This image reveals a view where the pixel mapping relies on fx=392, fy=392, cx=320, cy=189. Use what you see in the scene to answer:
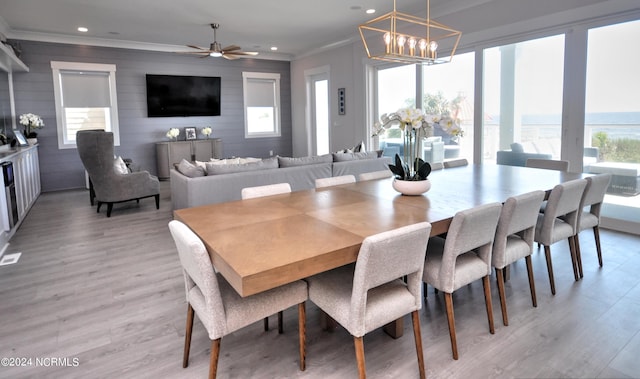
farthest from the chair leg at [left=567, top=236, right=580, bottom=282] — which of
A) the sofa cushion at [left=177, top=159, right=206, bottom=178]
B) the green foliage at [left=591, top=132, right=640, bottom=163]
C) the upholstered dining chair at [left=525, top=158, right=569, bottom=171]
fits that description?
the sofa cushion at [left=177, top=159, right=206, bottom=178]

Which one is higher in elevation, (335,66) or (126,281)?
(335,66)

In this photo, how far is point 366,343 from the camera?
2254mm

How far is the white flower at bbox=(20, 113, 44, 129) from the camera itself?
6.52m

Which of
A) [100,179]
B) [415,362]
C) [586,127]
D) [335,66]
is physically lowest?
[415,362]

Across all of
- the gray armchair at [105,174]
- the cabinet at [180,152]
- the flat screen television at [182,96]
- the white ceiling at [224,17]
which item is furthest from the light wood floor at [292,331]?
the flat screen television at [182,96]

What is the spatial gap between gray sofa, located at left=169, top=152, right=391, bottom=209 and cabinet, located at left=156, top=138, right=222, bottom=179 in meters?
3.37

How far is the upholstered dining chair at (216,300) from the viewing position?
1.65 meters

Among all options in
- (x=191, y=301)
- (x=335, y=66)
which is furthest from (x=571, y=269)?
(x=335, y=66)

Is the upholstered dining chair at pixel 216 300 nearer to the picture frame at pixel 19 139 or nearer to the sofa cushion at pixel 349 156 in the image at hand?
the sofa cushion at pixel 349 156

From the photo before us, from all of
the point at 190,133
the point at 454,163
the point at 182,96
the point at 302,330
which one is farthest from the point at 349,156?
the point at 182,96

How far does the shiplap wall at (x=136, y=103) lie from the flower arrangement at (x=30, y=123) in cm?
43

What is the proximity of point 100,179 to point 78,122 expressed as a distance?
10.4 ft

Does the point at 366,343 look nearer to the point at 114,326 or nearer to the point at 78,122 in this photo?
the point at 114,326

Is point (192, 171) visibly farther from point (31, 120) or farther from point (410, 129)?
point (31, 120)
